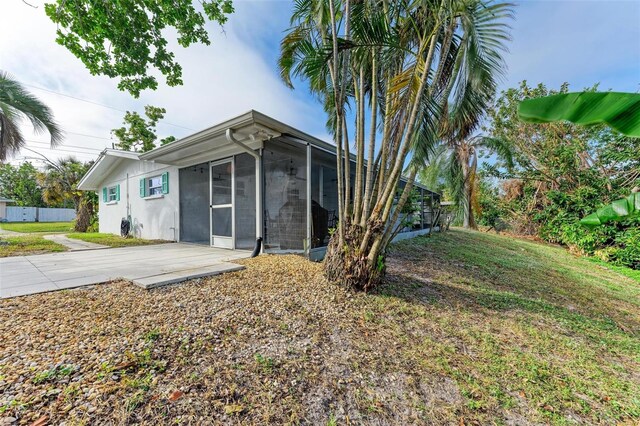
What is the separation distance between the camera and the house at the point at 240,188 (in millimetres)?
5203

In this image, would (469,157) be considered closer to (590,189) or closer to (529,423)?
(590,189)

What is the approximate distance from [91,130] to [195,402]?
28547 millimetres

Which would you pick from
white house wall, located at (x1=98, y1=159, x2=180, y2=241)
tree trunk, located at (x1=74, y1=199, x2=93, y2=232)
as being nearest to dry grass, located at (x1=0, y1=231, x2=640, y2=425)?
white house wall, located at (x1=98, y1=159, x2=180, y2=241)

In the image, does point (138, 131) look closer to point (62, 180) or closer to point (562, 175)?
point (62, 180)

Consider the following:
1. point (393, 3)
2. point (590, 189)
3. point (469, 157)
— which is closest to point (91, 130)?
point (393, 3)

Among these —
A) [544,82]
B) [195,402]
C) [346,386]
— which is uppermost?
[544,82]

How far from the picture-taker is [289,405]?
1552 millimetres

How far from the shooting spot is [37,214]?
88.8ft

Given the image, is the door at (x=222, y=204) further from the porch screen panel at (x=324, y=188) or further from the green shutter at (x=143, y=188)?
the green shutter at (x=143, y=188)

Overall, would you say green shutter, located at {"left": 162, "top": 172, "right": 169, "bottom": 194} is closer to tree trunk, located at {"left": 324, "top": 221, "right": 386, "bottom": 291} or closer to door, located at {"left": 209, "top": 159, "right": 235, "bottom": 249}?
door, located at {"left": 209, "top": 159, "right": 235, "bottom": 249}

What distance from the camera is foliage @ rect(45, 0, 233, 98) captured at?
4.11m

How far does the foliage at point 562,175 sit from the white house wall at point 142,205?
1342cm

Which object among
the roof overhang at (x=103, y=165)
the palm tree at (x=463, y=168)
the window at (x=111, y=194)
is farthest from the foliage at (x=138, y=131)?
the palm tree at (x=463, y=168)

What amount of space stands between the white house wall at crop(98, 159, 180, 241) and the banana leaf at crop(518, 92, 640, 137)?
8.76 meters
